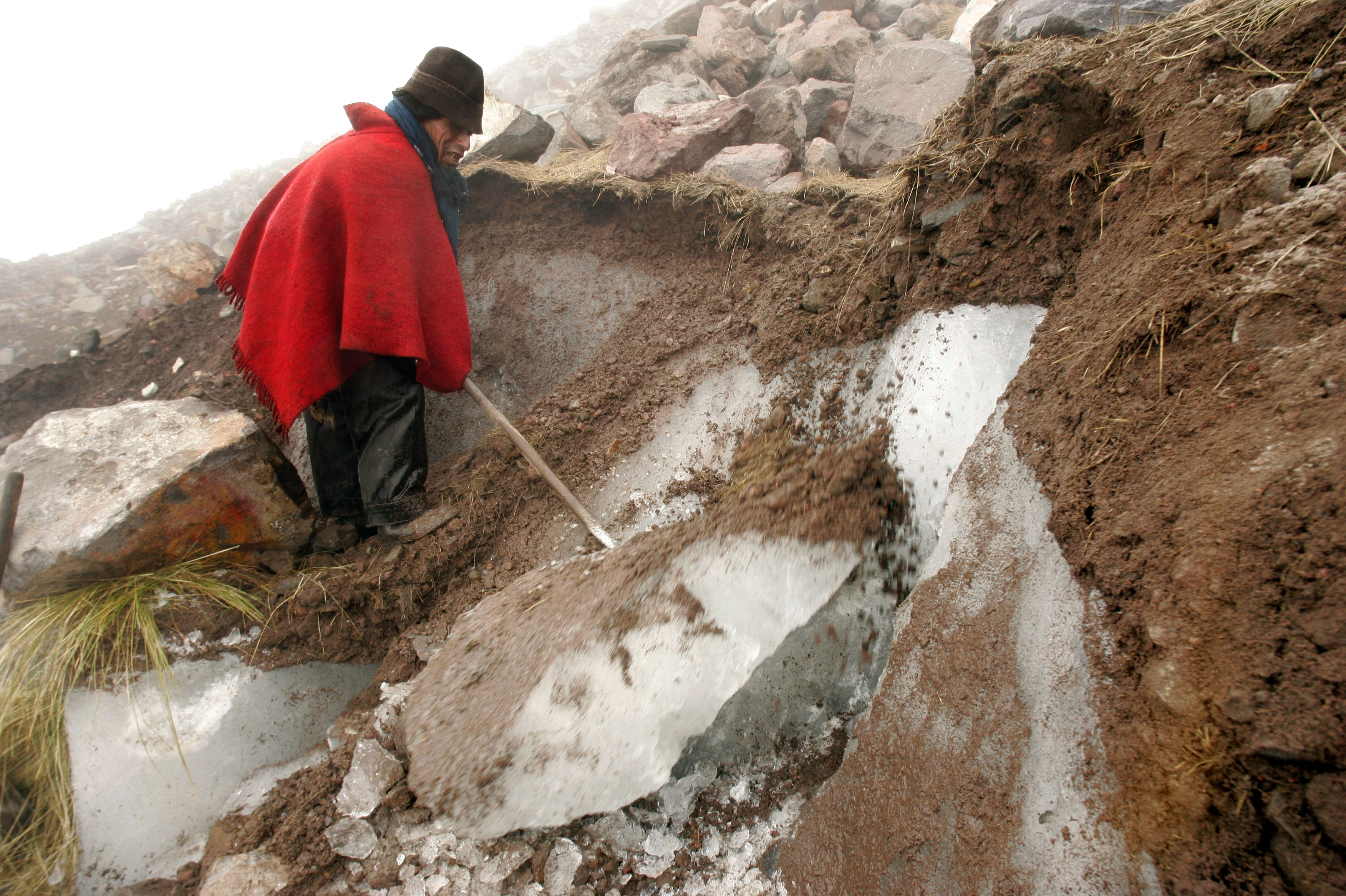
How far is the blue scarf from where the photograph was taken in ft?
8.45

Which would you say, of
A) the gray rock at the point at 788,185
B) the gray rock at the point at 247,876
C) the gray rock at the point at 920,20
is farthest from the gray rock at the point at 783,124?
the gray rock at the point at 247,876


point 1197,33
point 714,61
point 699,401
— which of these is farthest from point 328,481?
point 714,61

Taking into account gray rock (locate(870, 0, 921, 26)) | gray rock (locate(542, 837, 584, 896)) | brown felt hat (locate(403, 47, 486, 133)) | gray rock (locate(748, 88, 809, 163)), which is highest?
brown felt hat (locate(403, 47, 486, 133))

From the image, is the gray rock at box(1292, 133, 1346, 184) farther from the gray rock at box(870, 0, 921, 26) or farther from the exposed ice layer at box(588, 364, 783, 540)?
the gray rock at box(870, 0, 921, 26)

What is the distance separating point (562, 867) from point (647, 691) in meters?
0.49

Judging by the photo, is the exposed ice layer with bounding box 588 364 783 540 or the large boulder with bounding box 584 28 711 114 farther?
the large boulder with bounding box 584 28 711 114

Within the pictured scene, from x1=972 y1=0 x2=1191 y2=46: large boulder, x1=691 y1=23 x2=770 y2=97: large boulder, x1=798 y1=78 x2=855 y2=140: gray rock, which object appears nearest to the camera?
x1=972 y1=0 x2=1191 y2=46: large boulder

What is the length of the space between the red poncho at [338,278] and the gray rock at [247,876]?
141 cm

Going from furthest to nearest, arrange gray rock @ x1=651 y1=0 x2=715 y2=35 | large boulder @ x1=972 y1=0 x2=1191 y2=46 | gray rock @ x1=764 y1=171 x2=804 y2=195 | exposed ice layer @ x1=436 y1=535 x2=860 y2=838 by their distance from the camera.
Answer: gray rock @ x1=651 y1=0 x2=715 y2=35 < gray rock @ x1=764 y1=171 x2=804 y2=195 < large boulder @ x1=972 y1=0 x2=1191 y2=46 < exposed ice layer @ x1=436 y1=535 x2=860 y2=838

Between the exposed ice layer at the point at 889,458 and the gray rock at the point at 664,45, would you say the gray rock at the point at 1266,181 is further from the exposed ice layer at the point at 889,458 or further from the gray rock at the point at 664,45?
the gray rock at the point at 664,45

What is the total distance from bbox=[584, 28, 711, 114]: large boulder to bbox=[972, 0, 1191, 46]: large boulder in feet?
7.99

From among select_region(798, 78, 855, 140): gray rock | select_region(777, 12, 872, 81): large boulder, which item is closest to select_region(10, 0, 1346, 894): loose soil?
select_region(798, 78, 855, 140): gray rock

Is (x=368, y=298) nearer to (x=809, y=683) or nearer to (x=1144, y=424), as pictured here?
(x=809, y=683)

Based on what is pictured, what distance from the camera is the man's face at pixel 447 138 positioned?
264 centimetres
